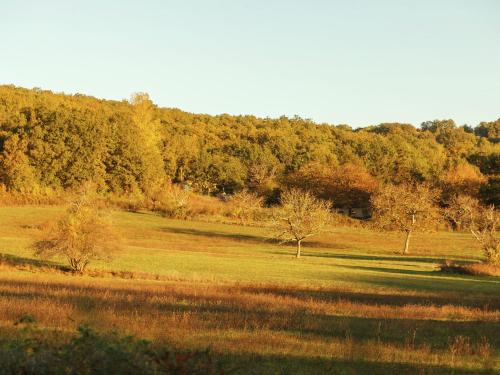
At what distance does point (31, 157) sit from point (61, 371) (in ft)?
335

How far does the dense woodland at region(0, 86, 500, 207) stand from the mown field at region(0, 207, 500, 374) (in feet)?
170

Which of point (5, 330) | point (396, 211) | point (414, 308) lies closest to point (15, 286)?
point (5, 330)

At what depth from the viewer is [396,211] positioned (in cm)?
7375

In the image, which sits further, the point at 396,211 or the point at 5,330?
the point at 396,211

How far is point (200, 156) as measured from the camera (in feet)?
Answer: 448

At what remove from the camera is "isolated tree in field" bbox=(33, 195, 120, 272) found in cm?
4031

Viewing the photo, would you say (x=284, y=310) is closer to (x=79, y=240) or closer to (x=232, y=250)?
(x=79, y=240)

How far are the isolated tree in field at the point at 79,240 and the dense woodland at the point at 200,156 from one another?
61994 millimetres

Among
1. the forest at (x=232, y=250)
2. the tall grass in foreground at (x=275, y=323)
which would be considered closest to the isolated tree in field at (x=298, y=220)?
the forest at (x=232, y=250)

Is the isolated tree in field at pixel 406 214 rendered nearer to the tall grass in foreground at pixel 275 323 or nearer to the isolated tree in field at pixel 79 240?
the isolated tree in field at pixel 79 240

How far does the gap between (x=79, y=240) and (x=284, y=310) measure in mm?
23018

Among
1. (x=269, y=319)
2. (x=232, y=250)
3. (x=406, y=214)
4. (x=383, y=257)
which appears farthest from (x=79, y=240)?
(x=406, y=214)

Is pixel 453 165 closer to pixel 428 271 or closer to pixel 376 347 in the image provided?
pixel 428 271

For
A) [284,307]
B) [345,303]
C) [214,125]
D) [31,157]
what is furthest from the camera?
[214,125]
